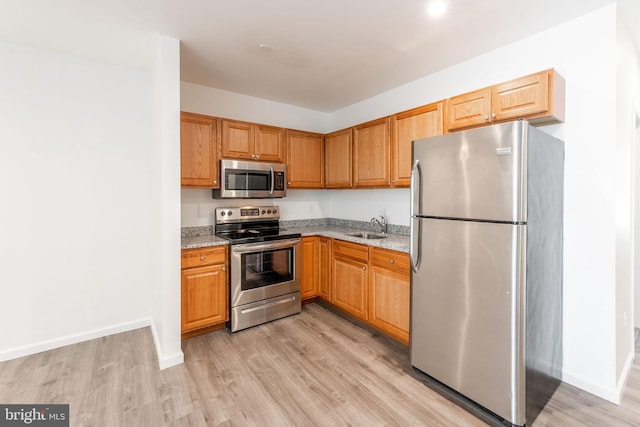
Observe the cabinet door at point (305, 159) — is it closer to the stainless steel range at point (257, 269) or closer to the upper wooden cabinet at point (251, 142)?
the upper wooden cabinet at point (251, 142)

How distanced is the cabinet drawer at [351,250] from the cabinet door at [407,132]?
752 mm

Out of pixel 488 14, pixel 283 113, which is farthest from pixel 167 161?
pixel 488 14

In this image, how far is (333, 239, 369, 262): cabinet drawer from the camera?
9.90ft

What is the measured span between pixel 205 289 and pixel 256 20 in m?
2.30

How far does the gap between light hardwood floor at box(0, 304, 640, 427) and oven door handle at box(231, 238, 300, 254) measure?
850 millimetres

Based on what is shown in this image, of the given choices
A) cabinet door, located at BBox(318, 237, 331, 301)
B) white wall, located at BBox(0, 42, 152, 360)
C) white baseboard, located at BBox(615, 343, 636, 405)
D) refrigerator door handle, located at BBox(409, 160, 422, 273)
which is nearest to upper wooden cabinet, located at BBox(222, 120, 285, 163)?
white wall, located at BBox(0, 42, 152, 360)

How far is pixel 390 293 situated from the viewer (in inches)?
109

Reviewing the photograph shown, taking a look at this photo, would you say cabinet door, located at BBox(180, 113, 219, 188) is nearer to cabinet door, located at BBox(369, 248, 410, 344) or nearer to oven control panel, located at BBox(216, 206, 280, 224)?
oven control panel, located at BBox(216, 206, 280, 224)

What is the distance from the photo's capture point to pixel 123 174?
3020 millimetres

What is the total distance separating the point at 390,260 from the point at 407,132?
4.17 feet

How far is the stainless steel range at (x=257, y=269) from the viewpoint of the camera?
3.00 m

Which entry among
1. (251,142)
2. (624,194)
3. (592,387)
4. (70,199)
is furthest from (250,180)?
(592,387)

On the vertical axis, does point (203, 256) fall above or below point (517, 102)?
below

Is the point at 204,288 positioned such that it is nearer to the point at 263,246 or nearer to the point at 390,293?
the point at 263,246
